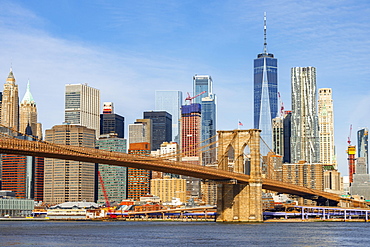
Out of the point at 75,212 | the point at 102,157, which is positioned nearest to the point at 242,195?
the point at 102,157

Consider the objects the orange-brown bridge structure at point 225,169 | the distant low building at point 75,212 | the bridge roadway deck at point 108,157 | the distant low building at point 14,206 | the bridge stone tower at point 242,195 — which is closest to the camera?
the bridge roadway deck at point 108,157

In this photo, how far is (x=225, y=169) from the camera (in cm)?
8806

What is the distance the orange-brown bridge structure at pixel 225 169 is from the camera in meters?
69.9

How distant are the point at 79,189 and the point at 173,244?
148303 millimetres

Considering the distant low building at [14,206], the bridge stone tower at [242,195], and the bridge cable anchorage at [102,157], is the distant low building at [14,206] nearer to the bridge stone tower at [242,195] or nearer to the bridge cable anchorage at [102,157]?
the bridge stone tower at [242,195]

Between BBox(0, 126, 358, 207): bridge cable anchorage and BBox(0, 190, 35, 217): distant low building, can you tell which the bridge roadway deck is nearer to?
BBox(0, 126, 358, 207): bridge cable anchorage

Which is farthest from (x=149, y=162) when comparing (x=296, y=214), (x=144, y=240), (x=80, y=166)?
(x=80, y=166)

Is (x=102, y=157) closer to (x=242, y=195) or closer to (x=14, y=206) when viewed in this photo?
(x=242, y=195)

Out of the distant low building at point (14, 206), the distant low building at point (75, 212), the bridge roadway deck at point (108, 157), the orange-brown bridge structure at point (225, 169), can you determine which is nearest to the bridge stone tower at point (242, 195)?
the orange-brown bridge structure at point (225, 169)

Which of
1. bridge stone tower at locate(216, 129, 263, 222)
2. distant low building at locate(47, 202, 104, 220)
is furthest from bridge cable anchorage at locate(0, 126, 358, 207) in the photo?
distant low building at locate(47, 202, 104, 220)

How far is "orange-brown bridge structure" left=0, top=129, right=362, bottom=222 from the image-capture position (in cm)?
6988

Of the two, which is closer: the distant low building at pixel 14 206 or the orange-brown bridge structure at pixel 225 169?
the orange-brown bridge structure at pixel 225 169

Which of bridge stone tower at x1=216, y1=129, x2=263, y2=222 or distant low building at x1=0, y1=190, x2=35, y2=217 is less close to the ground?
bridge stone tower at x1=216, y1=129, x2=263, y2=222

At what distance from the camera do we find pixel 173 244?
172 ft
